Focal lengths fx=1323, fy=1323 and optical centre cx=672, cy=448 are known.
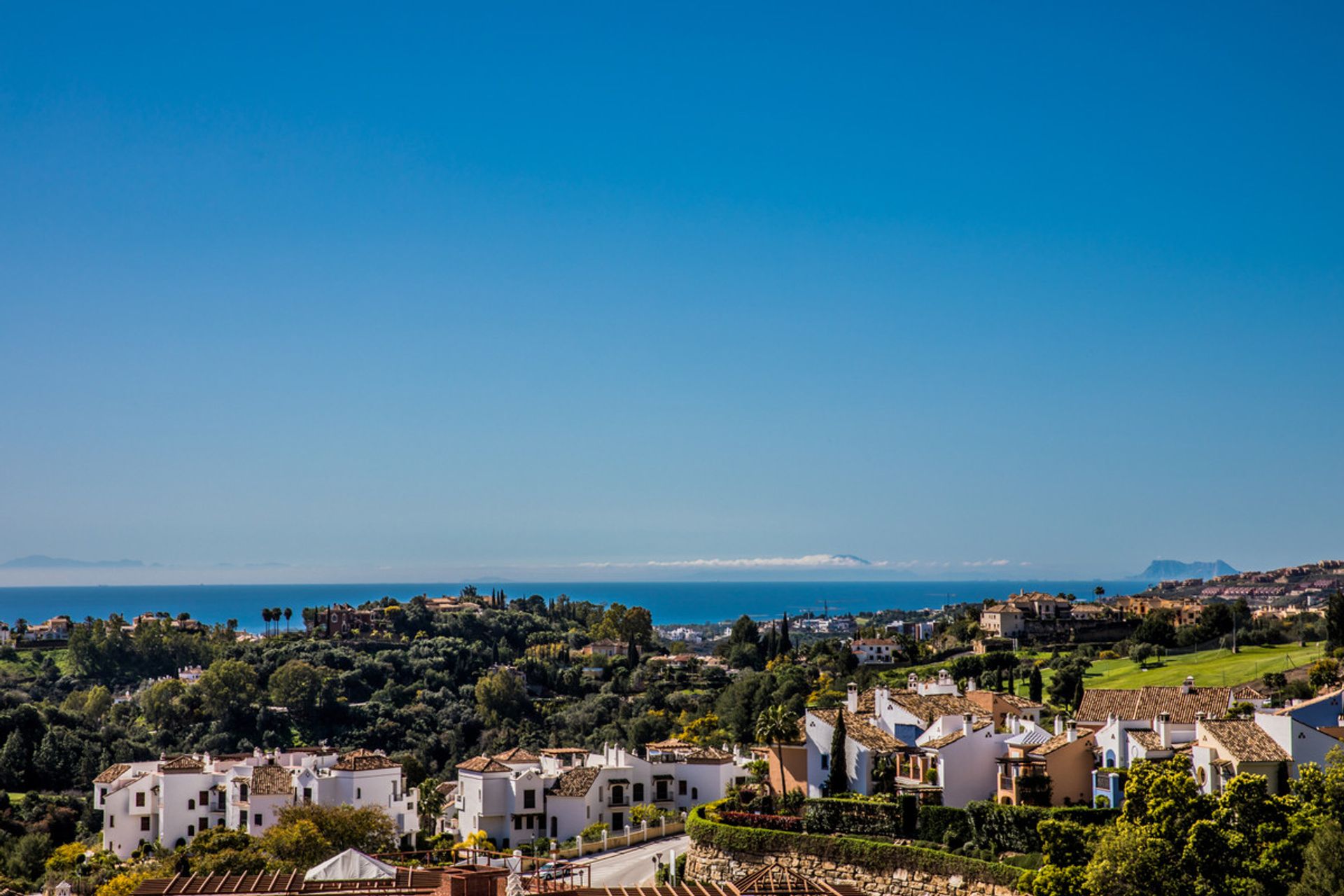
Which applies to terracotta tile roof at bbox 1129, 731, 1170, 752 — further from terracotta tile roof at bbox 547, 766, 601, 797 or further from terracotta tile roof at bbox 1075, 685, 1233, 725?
terracotta tile roof at bbox 547, 766, 601, 797

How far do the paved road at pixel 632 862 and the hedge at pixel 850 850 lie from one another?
7.54ft

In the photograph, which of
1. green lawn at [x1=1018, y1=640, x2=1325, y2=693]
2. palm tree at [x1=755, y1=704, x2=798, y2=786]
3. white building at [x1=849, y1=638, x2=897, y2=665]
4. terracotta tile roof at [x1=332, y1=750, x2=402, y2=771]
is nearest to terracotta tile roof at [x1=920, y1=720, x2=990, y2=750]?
palm tree at [x1=755, y1=704, x2=798, y2=786]

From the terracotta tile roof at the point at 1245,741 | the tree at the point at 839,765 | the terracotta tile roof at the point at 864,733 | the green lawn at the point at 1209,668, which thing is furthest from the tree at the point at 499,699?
the terracotta tile roof at the point at 1245,741

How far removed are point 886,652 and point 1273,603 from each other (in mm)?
Result: 54020

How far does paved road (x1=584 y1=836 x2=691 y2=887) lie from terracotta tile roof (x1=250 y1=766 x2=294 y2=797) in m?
15.0

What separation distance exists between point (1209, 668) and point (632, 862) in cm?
3812

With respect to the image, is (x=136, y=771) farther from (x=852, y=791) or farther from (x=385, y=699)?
(x=385, y=699)

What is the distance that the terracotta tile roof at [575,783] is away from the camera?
5488 centimetres

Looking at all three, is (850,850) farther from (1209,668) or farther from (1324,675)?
(1209,668)

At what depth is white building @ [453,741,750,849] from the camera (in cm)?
5441

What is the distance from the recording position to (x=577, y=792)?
5478cm

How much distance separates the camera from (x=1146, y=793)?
1248 inches

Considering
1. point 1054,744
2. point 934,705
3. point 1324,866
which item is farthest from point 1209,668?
point 1324,866

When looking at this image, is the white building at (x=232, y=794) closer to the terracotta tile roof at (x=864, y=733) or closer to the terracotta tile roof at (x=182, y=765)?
the terracotta tile roof at (x=182, y=765)
